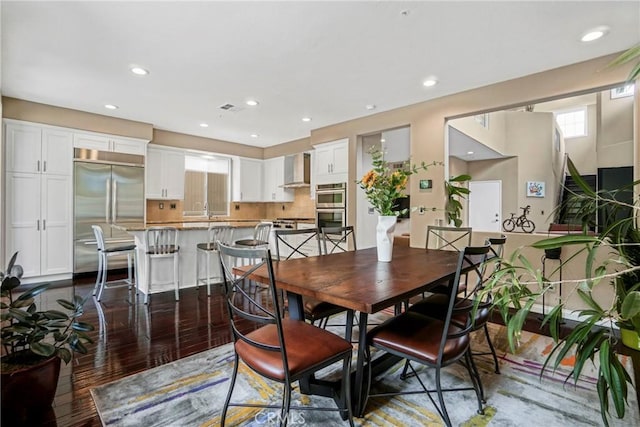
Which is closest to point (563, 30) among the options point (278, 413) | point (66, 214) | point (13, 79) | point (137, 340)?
point (278, 413)

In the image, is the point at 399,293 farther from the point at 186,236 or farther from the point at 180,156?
the point at 180,156

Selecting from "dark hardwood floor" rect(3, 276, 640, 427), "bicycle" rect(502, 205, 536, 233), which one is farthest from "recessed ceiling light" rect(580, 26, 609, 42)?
"bicycle" rect(502, 205, 536, 233)

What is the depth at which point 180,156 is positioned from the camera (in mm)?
6137

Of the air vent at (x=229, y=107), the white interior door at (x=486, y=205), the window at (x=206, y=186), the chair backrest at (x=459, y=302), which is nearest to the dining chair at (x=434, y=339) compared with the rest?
the chair backrest at (x=459, y=302)

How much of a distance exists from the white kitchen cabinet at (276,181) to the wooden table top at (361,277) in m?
4.71

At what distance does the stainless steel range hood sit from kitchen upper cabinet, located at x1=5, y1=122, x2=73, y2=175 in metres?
3.75

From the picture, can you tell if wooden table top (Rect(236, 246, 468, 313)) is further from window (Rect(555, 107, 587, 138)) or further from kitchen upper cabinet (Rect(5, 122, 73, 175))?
window (Rect(555, 107, 587, 138))

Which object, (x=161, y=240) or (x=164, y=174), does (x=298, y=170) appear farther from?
(x=161, y=240)

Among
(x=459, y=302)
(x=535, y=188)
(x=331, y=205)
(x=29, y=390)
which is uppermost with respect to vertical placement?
(x=535, y=188)

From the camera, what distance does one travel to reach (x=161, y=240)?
395 centimetres

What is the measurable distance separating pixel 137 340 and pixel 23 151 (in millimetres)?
3684

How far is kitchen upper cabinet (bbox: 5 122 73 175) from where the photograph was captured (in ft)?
14.2

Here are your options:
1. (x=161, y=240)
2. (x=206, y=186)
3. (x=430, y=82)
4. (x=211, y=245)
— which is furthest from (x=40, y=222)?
(x=430, y=82)

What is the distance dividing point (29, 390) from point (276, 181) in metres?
5.82
